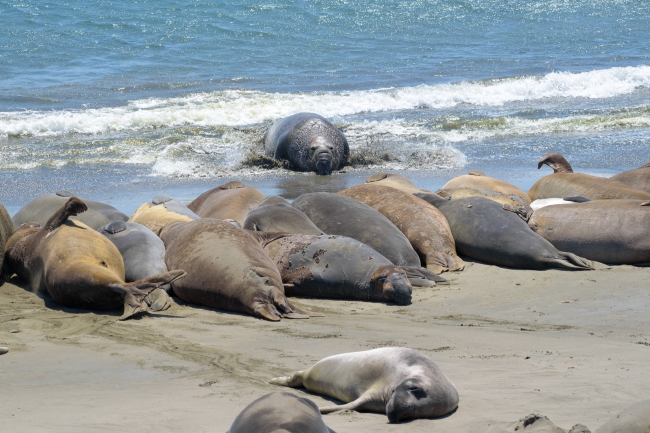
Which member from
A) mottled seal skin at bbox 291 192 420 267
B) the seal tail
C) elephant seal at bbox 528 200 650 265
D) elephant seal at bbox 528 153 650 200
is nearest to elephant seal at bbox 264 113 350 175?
elephant seal at bbox 528 153 650 200

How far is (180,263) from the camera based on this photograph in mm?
7035

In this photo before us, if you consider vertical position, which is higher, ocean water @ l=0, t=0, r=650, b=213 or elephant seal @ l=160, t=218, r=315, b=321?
ocean water @ l=0, t=0, r=650, b=213

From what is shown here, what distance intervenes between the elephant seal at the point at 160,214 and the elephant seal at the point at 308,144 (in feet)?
18.8

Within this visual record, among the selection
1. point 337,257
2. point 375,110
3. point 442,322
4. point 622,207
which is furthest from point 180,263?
point 375,110

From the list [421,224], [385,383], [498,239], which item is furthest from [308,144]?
[385,383]

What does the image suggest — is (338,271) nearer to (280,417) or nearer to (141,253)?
(141,253)

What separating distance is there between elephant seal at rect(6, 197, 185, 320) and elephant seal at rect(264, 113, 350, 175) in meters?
7.44

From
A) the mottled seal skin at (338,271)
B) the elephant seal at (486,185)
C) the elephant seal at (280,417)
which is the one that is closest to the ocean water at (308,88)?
the elephant seal at (486,185)

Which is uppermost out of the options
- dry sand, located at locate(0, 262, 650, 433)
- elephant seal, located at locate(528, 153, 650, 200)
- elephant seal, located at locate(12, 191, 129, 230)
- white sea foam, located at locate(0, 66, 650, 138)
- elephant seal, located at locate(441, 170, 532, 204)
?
white sea foam, located at locate(0, 66, 650, 138)

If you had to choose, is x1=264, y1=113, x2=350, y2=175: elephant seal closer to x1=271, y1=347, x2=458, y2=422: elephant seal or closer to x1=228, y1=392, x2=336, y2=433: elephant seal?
x1=271, y1=347, x2=458, y2=422: elephant seal

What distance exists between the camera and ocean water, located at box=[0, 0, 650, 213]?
14.5 metres

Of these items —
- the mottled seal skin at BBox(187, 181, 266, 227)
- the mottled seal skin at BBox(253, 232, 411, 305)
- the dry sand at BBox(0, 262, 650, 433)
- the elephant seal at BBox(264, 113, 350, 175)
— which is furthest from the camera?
the elephant seal at BBox(264, 113, 350, 175)

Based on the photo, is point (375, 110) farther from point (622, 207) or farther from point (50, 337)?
point (50, 337)

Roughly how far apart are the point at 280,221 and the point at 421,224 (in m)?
1.45
